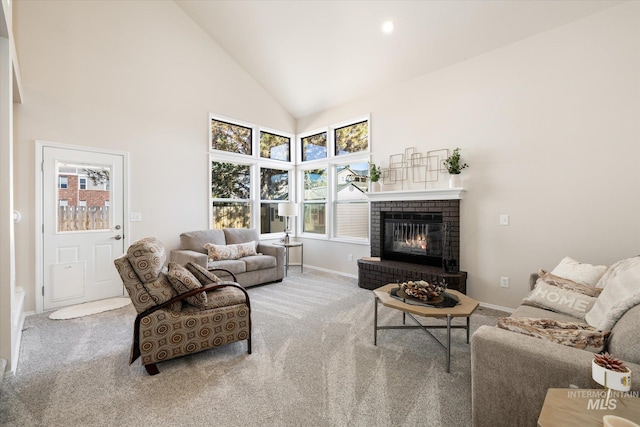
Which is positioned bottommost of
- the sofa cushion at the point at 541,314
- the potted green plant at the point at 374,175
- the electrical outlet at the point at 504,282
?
the electrical outlet at the point at 504,282

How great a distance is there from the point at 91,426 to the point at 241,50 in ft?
17.7

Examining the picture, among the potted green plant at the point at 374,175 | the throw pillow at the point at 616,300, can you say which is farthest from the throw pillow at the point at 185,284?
the potted green plant at the point at 374,175

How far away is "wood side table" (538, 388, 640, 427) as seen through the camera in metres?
0.98

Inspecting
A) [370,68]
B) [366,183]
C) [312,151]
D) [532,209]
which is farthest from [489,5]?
[312,151]

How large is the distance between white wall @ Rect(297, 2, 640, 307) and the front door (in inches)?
184

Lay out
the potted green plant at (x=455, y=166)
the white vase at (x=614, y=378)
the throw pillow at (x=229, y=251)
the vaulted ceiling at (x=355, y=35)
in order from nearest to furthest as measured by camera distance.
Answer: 1. the white vase at (x=614, y=378)
2. the vaulted ceiling at (x=355, y=35)
3. the potted green plant at (x=455, y=166)
4. the throw pillow at (x=229, y=251)

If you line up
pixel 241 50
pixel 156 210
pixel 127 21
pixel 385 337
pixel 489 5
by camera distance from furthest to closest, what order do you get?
pixel 241 50, pixel 156 210, pixel 127 21, pixel 489 5, pixel 385 337

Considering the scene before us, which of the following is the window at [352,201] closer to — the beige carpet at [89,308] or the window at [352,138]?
the window at [352,138]

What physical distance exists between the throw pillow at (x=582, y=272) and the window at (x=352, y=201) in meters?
2.96

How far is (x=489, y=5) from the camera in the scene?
126 inches

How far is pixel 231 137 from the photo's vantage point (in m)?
5.47

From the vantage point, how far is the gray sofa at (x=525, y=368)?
4.31 ft

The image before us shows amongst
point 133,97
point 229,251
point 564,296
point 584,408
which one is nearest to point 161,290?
point 229,251

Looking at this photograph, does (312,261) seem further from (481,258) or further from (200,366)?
(200,366)
